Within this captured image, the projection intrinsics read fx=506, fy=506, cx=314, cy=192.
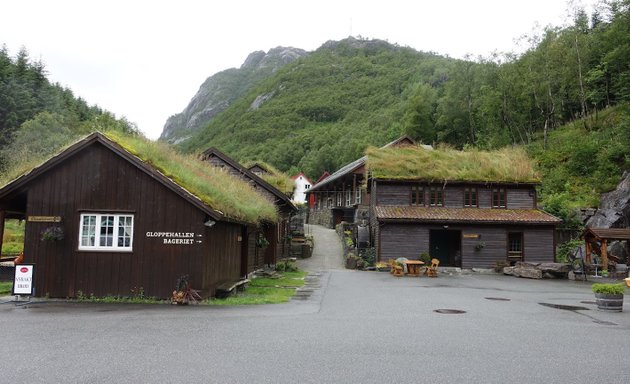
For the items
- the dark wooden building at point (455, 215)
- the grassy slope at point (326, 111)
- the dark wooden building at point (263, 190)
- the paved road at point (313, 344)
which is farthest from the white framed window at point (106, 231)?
the grassy slope at point (326, 111)

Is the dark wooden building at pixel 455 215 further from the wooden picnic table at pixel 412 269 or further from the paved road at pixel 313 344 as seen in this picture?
the paved road at pixel 313 344

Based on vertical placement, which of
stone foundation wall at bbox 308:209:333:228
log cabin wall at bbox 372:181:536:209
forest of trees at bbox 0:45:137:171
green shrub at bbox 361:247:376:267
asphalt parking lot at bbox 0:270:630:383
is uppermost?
forest of trees at bbox 0:45:137:171

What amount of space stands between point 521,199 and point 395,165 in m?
8.77

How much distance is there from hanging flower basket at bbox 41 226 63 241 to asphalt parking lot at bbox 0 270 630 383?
1998 millimetres

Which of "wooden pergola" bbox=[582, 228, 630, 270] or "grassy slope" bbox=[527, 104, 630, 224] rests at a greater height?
"grassy slope" bbox=[527, 104, 630, 224]

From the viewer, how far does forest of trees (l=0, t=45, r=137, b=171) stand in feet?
164

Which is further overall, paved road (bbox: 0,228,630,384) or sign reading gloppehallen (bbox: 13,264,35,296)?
sign reading gloppehallen (bbox: 13,264,35,296)

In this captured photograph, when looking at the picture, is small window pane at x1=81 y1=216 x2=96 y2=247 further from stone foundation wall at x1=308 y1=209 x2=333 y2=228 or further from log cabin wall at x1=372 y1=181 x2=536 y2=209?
stone foundation wall at x1=308 y1=209 x2=333 y2=228

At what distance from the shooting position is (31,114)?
6594 cm

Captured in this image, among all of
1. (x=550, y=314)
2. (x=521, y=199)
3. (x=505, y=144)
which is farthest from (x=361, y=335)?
(x=505, y=144)

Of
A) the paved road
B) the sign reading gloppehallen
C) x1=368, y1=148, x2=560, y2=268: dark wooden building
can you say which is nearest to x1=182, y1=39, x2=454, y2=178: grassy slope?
x1=368, y1=148, x2=560, y2=268: dark wooden building

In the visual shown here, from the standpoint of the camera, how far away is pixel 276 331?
10.4 meters

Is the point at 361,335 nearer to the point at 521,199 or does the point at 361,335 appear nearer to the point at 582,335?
the point at 582,335

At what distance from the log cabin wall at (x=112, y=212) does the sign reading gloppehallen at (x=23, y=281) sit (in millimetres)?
1130
